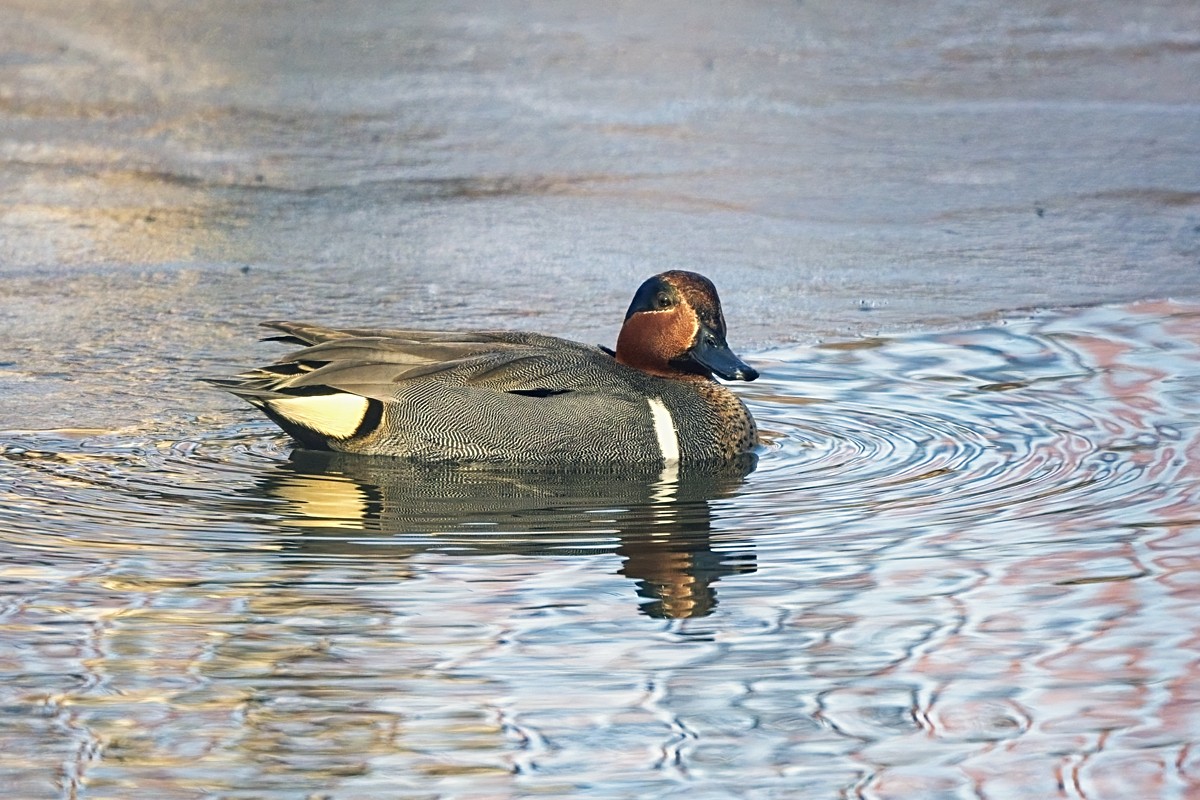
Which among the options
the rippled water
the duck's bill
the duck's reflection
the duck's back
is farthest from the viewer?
the duck's bill

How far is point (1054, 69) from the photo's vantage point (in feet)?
44.9

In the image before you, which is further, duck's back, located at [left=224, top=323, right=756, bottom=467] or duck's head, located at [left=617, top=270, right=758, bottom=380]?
duck's head, located at [left=617, top=270, right=758, bottom=380]

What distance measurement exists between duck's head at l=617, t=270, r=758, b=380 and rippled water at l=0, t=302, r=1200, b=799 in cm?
36

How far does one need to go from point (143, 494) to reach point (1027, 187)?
20.4 feet

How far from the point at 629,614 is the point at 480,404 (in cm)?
177

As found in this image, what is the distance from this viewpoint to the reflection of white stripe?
6520 millimetres

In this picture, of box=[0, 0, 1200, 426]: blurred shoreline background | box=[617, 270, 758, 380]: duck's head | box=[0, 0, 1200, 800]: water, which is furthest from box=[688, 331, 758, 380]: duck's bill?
box=[0, 0, 1200, 426]: blurred shoreline background

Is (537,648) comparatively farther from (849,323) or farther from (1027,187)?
(1027,187)

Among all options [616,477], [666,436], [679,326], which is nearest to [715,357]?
[679,326]

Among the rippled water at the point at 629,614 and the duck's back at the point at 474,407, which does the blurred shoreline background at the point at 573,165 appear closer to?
the duck's back at the point at 474,407

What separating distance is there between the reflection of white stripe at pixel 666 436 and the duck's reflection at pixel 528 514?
0.07 meters

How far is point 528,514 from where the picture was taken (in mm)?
5832

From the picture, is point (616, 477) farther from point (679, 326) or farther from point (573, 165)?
point (573, 165)

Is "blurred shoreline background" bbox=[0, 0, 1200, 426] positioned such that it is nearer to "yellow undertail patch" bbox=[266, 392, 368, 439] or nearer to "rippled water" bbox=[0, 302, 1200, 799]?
"yellow undertail patch" bbox=[266, 392, 368, 439]
